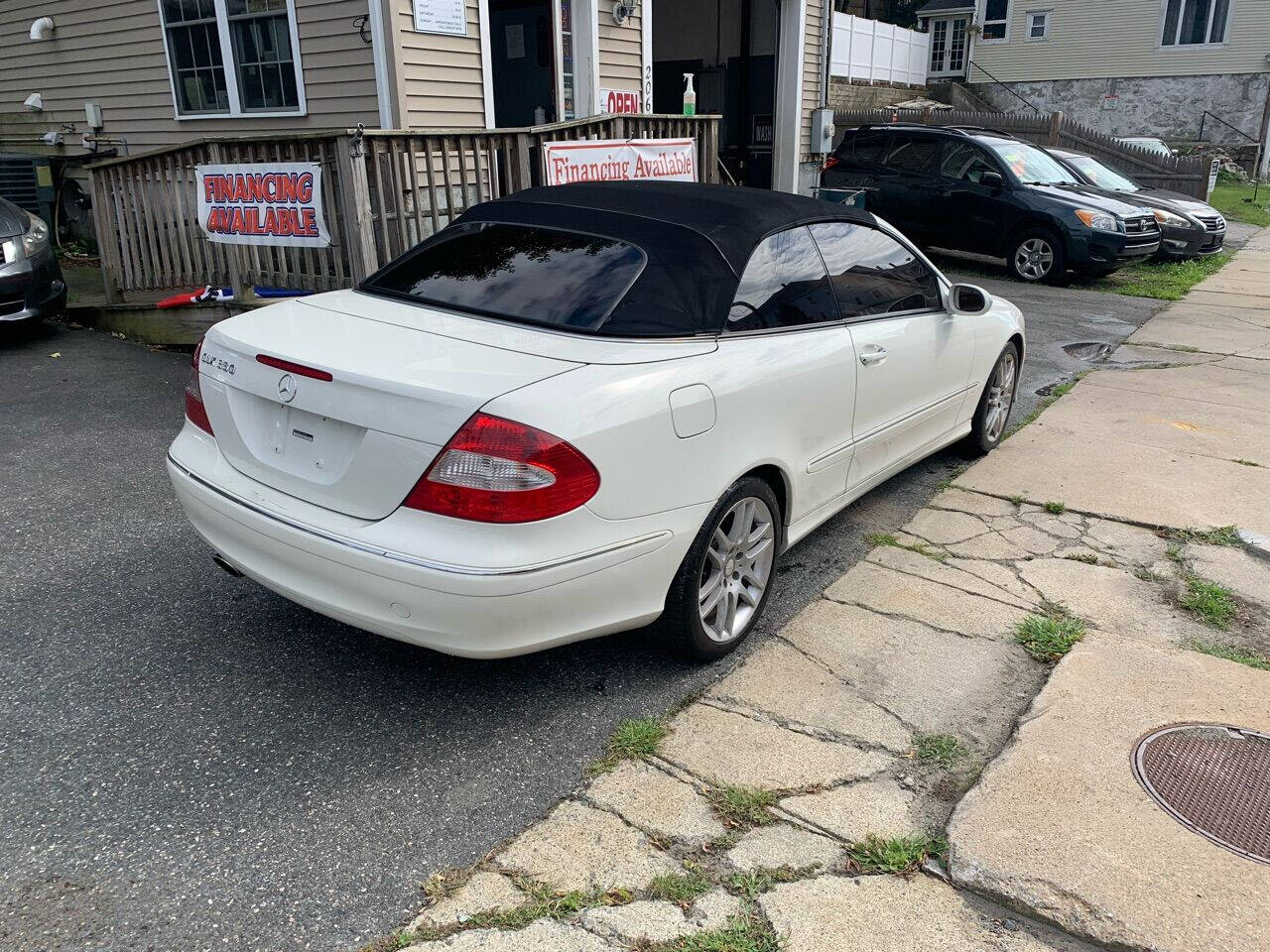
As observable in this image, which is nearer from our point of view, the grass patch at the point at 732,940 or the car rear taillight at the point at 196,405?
the grass patch at the point at 732,940

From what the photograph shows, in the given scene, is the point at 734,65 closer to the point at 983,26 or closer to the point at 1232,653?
the point at 1232,653

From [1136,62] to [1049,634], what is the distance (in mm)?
30608

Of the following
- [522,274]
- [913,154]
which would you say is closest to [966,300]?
[522,274]

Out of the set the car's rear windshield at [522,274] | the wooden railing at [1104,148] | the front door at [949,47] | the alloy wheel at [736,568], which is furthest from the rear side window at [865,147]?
the front door at [949,47]

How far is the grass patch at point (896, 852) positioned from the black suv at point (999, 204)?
10.3 m

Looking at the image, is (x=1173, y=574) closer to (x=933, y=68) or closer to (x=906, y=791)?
(x=906, y=791)

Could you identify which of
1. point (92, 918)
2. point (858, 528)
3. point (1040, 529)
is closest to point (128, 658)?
point (92, 918)

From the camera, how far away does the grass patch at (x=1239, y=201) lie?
1938 centimetres

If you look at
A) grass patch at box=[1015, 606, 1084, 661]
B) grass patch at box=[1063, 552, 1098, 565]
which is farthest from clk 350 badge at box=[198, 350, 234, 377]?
grass patch at box=[1063, 552, 1098, 565]

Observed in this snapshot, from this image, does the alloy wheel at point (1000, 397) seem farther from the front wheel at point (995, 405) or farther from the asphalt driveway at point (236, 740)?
the asphalt driveway at point (236, 740)

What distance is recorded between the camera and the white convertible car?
2.67 m

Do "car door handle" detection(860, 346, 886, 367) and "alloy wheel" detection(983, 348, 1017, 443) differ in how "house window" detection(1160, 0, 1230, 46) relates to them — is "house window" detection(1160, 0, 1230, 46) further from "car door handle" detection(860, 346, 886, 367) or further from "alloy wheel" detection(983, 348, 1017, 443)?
"car door handle" detection(860, 346, 886, 367)

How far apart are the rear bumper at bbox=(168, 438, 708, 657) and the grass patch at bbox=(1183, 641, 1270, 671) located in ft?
6.55

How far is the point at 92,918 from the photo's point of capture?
→ 2273mm
